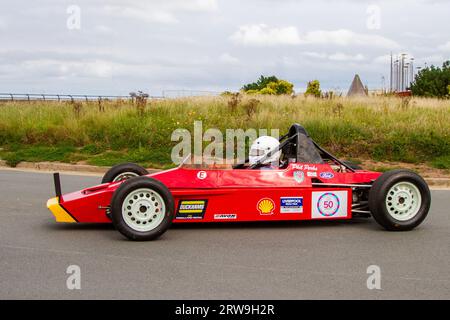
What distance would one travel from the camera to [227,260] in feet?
20.5

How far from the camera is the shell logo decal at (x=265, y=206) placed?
7.58 metres

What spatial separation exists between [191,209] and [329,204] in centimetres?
168

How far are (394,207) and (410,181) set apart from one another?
1.20ft

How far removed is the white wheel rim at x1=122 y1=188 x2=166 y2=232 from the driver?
1595 millimetres

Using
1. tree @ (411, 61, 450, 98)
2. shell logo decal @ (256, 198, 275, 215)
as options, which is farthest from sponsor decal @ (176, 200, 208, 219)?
tree @ (411, 61, 450, 98)

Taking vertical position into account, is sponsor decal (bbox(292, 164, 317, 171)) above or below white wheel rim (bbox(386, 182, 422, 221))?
above

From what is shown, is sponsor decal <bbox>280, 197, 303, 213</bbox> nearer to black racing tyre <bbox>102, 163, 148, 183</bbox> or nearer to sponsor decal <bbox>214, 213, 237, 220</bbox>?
sponsor decal <bbox>214, 213, 237, 220</bbox>

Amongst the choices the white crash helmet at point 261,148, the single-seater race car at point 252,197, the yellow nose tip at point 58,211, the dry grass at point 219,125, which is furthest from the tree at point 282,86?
the yellow nose tip at point 58,211

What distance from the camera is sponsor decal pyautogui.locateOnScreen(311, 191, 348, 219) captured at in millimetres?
7738

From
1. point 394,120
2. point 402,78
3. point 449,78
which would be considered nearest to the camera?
point 394,120

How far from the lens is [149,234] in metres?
6.95

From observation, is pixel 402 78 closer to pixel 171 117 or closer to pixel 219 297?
pixel 171 117

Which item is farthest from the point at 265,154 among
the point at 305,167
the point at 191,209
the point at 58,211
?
the point at 58,211

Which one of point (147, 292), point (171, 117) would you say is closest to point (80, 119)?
point (171, 117)
